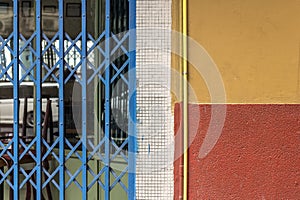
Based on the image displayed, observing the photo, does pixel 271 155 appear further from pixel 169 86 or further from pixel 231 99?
pixel 169 86

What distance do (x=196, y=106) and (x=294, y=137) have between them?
73 cm

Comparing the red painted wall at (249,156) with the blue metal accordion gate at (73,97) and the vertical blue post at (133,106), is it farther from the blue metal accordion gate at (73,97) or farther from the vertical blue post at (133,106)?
the blue metal accordion gate at (73,97)

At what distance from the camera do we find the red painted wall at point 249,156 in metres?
3.95

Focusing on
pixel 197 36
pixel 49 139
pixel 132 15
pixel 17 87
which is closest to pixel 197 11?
pixel 197 36

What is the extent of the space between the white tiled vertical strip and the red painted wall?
0.09 metres

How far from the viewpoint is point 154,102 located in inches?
158

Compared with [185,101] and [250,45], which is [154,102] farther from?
[250,45]

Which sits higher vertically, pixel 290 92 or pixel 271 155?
pixel 290 92

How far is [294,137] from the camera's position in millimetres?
3938

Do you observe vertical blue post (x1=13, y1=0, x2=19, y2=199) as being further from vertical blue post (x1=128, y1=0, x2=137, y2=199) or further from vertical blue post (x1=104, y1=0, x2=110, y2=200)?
vertical blue post (x1=128, y1=0, x2=137, y2=199)

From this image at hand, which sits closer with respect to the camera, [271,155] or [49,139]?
[271,155]

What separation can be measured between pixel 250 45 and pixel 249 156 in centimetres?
80

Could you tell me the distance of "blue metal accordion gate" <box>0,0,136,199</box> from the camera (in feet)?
13.2

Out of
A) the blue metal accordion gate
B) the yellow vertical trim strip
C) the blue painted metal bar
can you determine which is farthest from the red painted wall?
the blue painted metal bar
